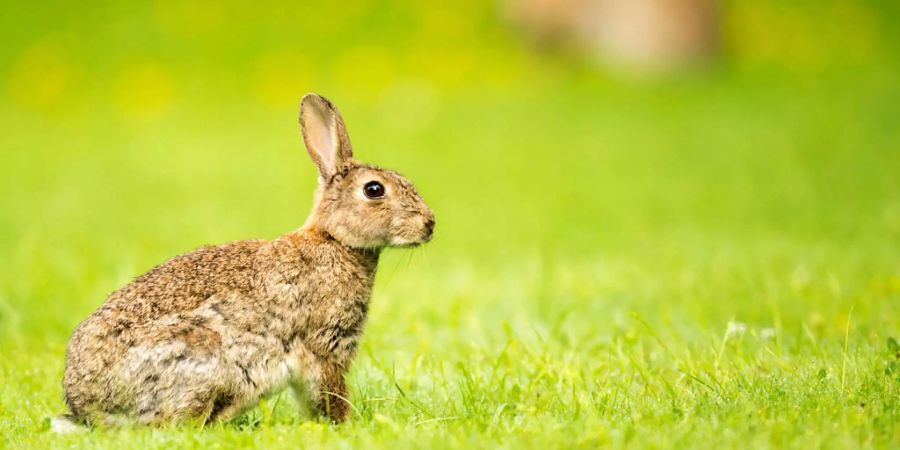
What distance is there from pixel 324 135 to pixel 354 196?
0.42m

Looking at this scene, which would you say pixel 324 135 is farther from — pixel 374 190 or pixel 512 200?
pixel 512 200

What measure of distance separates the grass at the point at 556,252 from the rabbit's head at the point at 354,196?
2.24ft

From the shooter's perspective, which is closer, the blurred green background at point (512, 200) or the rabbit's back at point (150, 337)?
the rabbit's back at point (150, 337)

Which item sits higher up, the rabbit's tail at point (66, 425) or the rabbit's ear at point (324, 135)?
the rabbit's ear at point (324, 135)

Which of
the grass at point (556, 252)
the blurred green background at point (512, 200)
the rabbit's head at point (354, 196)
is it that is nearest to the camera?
the grass at point (556, 252)

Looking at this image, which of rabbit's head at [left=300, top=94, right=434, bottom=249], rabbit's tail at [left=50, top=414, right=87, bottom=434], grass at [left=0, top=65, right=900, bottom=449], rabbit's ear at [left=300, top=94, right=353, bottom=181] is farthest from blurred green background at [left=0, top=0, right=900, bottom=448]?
rabbit's ear at [left=300, top=94, right=353, bottom=181]

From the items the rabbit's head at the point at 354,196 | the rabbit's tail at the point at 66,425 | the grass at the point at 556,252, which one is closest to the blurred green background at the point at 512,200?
the grass at the point at 556,252

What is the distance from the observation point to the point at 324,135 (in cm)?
678

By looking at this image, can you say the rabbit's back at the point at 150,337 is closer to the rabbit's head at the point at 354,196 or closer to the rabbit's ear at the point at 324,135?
the rabbit's head at the point at 354,196

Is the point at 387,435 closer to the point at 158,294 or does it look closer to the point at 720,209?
the point at 158,294

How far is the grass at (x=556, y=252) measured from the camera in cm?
604

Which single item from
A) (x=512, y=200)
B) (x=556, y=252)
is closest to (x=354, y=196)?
(x=556, y=252)

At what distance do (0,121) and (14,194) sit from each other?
4.97 metres

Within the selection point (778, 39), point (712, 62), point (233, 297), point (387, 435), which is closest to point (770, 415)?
point (387, 435)
